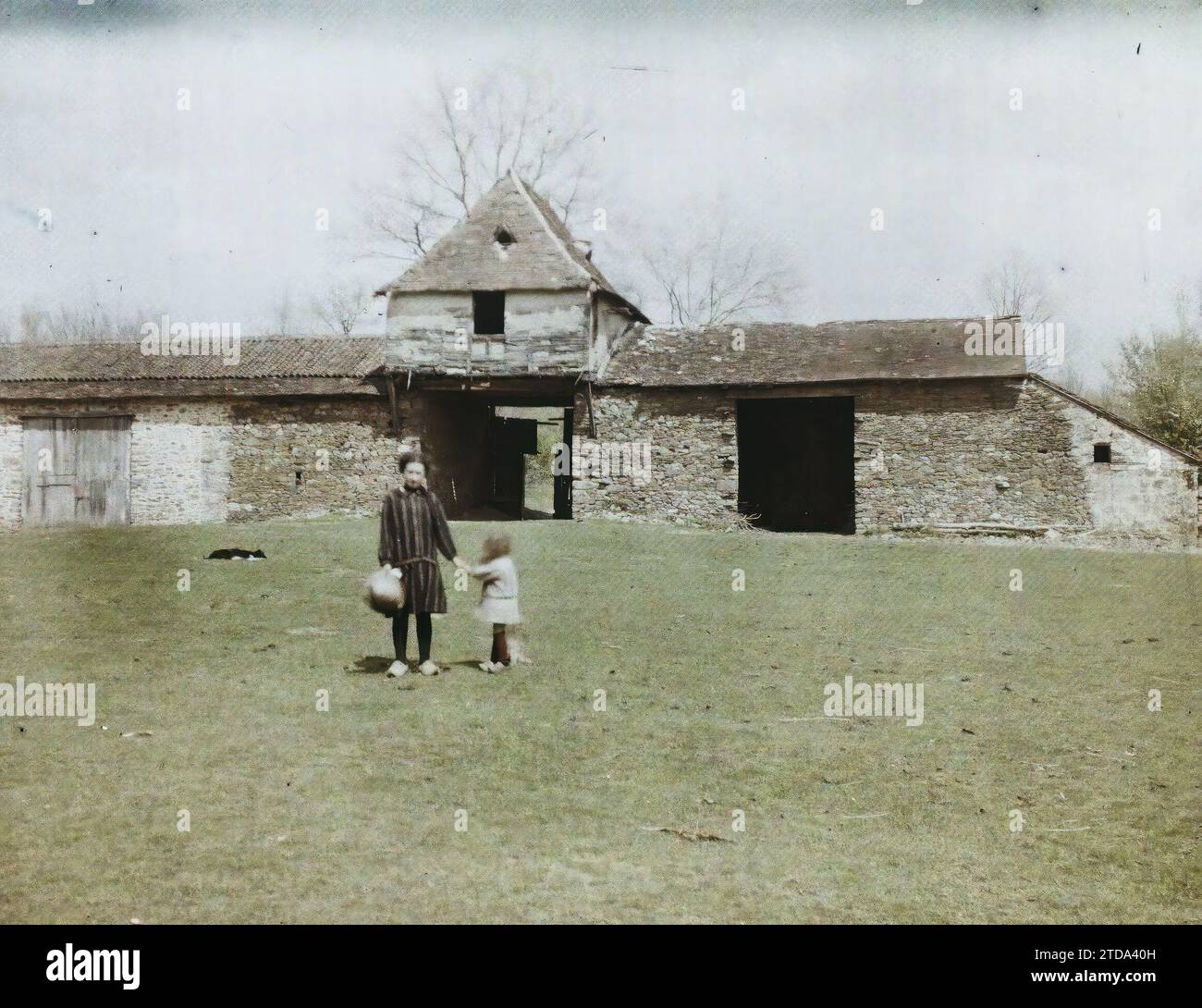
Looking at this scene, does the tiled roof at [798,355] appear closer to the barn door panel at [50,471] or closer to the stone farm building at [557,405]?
the stone farm building at [557,405]

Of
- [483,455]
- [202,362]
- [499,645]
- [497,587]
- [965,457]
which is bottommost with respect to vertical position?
[499,645]

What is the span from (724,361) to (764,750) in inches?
765

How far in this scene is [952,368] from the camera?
24422 mm

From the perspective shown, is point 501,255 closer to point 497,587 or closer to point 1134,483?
point 1134,483

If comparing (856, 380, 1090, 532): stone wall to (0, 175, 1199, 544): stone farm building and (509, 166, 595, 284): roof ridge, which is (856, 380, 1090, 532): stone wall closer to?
(0, 175, 1199, 544): stone farm building

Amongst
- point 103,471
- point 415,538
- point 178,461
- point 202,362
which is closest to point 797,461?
point 202,362

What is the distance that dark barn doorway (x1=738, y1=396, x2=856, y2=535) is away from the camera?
29141 millimetres

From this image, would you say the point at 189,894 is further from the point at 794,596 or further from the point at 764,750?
the point at 794,596

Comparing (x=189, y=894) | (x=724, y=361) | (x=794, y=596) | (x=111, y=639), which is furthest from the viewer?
(x=724, y=361)

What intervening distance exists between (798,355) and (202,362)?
Result: 15186 mm

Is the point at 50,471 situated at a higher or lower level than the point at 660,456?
lower

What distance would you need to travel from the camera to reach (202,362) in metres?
28.1

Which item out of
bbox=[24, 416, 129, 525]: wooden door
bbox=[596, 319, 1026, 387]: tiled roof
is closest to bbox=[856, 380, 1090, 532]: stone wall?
bbox=[596, 319, 1026, 387]: tiled roof
